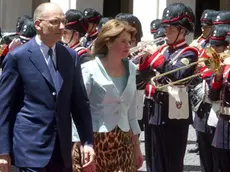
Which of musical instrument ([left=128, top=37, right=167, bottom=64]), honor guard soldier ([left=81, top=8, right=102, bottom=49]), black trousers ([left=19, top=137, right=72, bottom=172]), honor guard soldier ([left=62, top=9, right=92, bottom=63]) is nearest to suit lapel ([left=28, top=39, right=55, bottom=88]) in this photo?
black trousers ([left=19, top=137, right=72, bottom=172])

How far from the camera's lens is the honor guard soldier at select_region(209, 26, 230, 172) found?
628cm

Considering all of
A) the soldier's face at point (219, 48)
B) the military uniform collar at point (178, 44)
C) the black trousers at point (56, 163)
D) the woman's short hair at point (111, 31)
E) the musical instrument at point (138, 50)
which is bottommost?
the black trousers at point (56, 163)

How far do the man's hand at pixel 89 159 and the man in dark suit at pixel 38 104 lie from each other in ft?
0.50

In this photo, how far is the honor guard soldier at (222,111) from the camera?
628cm

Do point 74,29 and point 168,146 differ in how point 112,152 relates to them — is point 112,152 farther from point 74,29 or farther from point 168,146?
point 74,29

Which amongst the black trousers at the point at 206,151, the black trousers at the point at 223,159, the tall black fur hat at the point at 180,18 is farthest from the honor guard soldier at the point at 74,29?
the black trousers at the point at 223,159

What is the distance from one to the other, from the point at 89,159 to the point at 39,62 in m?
0.70

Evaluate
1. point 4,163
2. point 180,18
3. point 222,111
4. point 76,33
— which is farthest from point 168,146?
point 4,163

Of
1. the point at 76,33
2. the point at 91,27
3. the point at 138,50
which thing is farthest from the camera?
the point at 91,27

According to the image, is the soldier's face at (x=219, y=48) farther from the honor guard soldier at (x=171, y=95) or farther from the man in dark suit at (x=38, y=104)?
the man in dark suit at (x=38, y=104)

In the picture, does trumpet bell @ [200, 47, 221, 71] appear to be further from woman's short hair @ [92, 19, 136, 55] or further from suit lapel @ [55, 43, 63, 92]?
suit lapel @ [55, 43, 63, 92]

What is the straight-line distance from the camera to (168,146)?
7035 mm

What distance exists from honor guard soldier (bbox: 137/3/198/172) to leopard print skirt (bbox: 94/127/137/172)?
175 centimetres

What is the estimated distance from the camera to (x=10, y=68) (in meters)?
4.64
